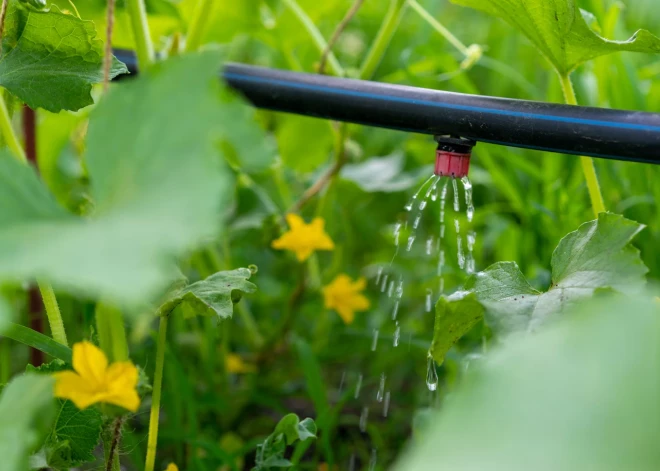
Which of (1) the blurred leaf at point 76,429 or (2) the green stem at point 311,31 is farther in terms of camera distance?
(2) the green stem at point 311,31

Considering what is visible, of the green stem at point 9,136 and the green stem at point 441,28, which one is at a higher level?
the green stem at point 441,28

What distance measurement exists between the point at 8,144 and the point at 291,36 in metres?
0.73

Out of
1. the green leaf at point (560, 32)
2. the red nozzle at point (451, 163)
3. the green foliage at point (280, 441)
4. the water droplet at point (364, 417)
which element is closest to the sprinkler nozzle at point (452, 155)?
the red nozzle at point (451, 163)

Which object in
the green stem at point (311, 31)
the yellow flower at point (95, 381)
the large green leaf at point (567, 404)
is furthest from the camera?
the green stem at point (311, 31)

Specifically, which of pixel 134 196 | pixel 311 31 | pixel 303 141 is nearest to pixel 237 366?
pixel 303 141

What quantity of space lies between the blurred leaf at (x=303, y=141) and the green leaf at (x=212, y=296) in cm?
71

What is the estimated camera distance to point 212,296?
2.06 feet

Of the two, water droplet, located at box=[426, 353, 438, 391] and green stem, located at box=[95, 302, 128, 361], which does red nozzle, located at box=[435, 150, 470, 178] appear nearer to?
water droplet, located at box=[426, 353, 438, 391]

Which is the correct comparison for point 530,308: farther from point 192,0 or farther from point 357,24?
point 357,24

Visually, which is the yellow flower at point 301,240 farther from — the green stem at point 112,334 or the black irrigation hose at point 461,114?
the green stem at point 112,334

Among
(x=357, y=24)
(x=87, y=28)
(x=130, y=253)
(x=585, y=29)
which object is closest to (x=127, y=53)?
(x=87, y=28)

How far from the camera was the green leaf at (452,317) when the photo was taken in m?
0.56

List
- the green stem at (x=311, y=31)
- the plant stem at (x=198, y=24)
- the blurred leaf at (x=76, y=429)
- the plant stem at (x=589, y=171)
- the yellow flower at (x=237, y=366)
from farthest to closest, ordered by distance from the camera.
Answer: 1. the yellow flower at (x=237, y=366)
2. the green stem at (x=311, y=31)
3. the plant stem at (x=198, y=24)
4. the plant stem at (x=589, y=171)
5. the blurred leaf at (x=76, y=429)

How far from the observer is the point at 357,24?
2.27m
